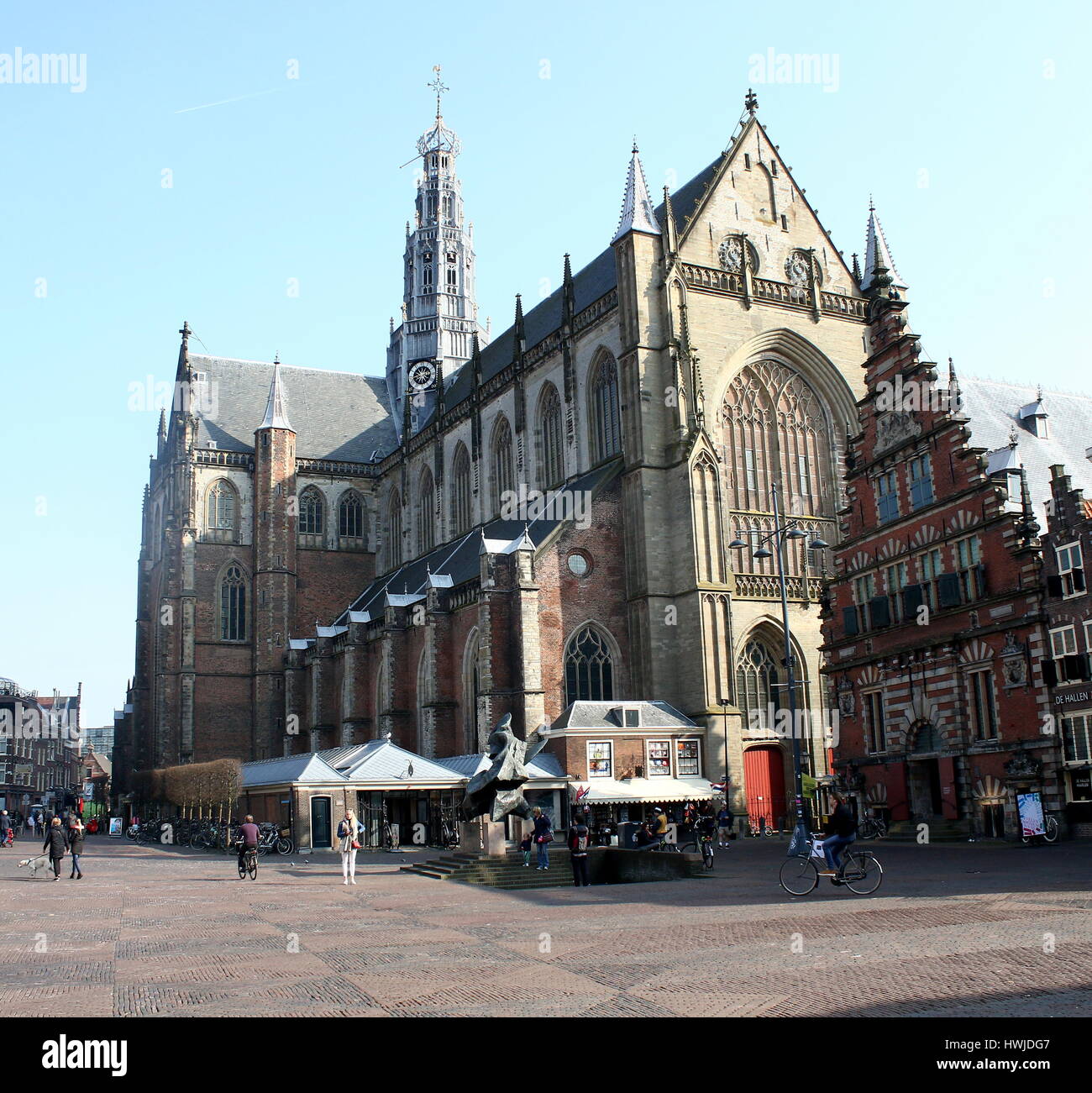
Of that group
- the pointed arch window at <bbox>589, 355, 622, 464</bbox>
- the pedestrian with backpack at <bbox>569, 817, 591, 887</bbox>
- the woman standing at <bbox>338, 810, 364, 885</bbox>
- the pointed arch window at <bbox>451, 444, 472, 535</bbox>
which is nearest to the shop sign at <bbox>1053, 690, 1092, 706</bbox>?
the pedestrian with backpack at <bbox>569, 817, 591, 887</bbox>

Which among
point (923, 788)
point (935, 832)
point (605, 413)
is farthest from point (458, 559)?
point (935, 832)

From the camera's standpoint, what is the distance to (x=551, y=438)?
4800 centimetres

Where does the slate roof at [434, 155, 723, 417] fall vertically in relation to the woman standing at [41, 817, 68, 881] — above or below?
above

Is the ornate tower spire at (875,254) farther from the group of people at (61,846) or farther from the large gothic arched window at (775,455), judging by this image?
the group of people at (61,846)

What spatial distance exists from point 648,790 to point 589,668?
5354mm

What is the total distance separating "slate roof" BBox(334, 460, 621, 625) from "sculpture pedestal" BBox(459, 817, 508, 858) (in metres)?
13.8

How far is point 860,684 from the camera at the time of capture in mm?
32375

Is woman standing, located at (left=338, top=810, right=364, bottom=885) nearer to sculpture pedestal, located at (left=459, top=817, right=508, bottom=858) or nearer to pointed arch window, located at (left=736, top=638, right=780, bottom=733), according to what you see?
sculpture pedestal, located at (left=459, top=817, right=508, bottom=858)

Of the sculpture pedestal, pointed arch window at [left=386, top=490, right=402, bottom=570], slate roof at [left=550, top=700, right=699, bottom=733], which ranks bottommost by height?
the sculpture pedestal

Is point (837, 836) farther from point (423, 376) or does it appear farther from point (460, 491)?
point (423, 376)

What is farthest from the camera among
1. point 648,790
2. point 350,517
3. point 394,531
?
point 350,517

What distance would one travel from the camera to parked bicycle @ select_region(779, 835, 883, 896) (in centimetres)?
1773

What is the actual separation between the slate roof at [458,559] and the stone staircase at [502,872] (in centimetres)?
1512
